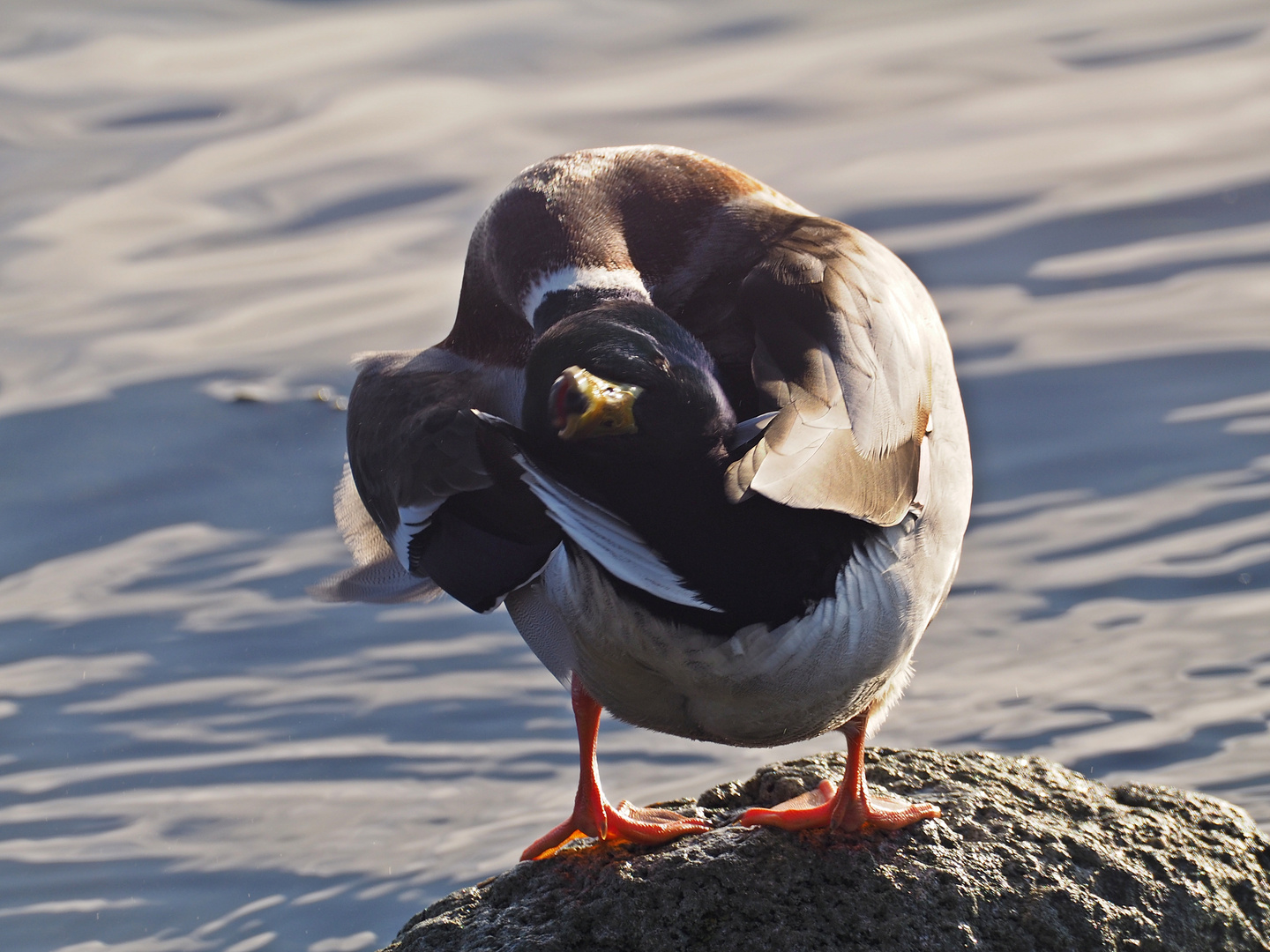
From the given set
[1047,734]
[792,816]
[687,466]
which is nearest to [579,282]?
[687,466]

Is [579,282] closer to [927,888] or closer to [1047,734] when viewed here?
[927,888]

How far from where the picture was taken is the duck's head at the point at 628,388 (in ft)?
8.09

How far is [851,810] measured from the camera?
352cm

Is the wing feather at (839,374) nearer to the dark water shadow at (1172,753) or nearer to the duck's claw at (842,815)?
the duck's claw at (842,815)

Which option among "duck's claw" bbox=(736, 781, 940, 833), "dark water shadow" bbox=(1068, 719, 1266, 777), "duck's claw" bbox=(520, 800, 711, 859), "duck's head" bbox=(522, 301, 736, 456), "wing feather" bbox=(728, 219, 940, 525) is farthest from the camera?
"dark water shadow" bbox=(1068, 719, 1266, 777)

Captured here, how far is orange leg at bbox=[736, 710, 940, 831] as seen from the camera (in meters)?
3.52

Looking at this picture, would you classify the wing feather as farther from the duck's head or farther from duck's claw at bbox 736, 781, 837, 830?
duck's claw at bbox 736, 781, 837, 830

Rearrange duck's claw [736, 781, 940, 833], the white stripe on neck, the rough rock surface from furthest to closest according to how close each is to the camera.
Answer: the white stripe on neck, duck's claw [736, 781, 940, 833], the rough rock surface

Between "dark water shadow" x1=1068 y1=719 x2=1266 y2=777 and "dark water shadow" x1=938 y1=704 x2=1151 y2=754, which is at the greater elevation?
"dark water shadow" x1=1068 y1=719 x2=1266 y2=777

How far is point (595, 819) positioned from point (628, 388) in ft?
5.42

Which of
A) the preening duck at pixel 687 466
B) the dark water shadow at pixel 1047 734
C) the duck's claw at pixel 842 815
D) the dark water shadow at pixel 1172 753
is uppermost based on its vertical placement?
the preening duck at pixel 687 466

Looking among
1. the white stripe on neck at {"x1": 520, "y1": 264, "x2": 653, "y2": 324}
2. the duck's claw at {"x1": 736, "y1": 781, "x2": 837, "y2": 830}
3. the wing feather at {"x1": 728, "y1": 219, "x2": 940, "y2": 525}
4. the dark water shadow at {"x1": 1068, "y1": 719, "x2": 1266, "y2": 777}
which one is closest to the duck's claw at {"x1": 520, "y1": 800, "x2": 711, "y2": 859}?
the duck's claw at {"x1": 736, "y1": 781, "x2": 837, "y2": 830}

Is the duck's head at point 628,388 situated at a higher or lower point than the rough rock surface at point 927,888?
higher

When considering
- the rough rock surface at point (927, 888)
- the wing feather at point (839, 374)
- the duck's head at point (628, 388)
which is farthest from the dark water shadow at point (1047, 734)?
the duck's head at point (628, 388)
